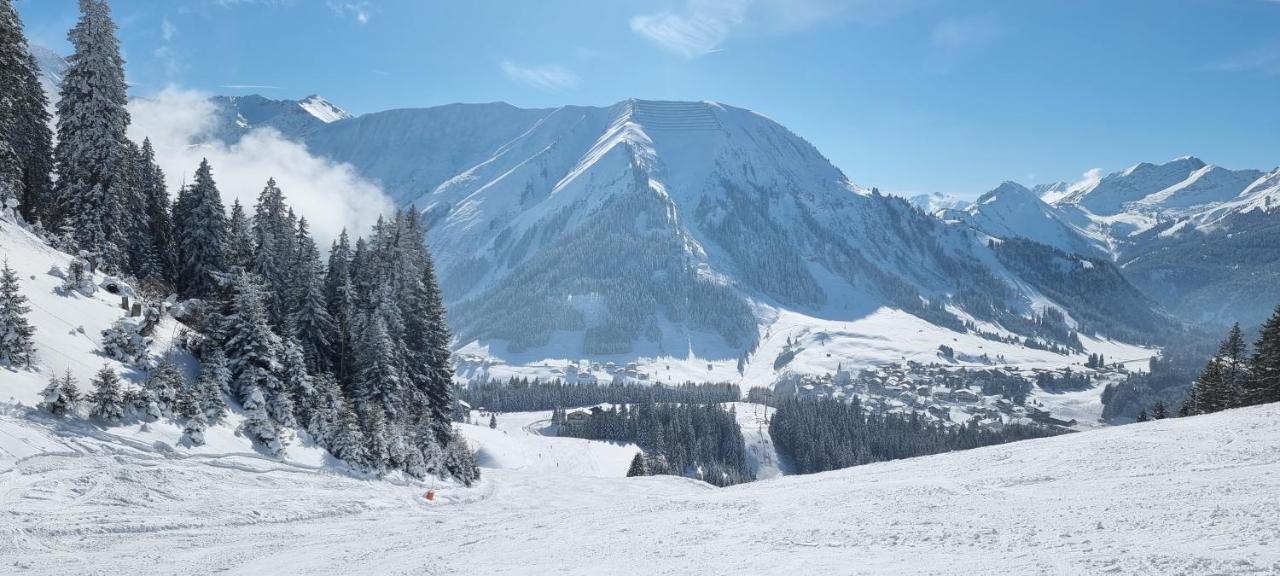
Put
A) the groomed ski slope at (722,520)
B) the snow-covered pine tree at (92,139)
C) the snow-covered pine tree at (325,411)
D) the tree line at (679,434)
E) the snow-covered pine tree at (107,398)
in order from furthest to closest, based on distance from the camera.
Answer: the tree line at (679,434), the snow-covered pine tree at (92,139), the snow-covered pine tree at (325,411), the snow-covered pine tree at (107,398), the groomed ski slope at (722,520)

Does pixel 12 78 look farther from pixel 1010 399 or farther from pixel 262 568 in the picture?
pixel 1010 399

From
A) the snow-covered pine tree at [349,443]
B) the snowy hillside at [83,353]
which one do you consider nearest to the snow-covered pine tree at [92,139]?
the snowy hillside at [83,353]

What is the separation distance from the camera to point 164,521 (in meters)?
19.0

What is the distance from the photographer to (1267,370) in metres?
45.9

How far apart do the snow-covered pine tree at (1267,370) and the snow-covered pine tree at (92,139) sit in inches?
2878

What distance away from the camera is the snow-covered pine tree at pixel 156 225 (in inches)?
1646

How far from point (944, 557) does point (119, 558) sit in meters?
18.6

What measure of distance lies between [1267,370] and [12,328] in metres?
69.2

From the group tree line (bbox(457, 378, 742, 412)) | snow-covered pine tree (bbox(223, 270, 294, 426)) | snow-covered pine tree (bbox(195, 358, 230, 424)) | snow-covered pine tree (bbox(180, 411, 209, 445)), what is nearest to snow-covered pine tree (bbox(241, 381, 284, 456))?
snow-covered pine tree (bbox(195, 358, 230, 424))

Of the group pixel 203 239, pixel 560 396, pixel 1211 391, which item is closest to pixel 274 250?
pixel 203 239

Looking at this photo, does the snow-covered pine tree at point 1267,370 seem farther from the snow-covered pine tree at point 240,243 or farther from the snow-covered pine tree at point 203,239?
the snow-covered pine tree at point 203,239

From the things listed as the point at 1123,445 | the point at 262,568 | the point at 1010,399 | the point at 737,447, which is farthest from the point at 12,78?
the point at 1010,399

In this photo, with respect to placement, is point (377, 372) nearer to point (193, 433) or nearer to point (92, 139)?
point (193, 433)

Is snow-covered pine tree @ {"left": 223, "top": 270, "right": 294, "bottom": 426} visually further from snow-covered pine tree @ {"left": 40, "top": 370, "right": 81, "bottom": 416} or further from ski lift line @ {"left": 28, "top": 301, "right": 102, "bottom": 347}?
snow-covered pine tree @ {"left": 40, "top": 370, "right": 81, "bottom": 416}
